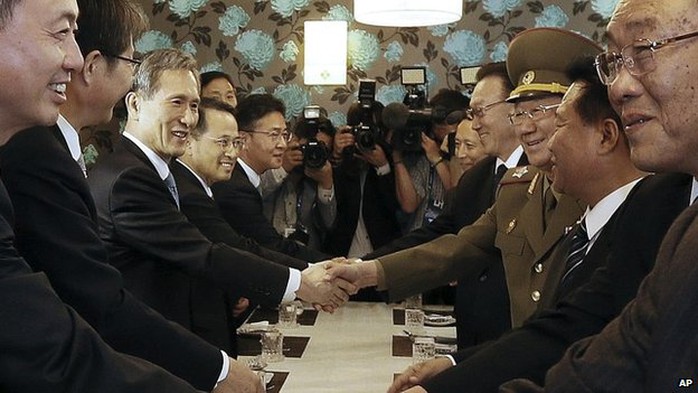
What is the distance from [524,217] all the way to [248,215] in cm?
167

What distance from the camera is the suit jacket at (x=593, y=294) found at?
151 centimetres

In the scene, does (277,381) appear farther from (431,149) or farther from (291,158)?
(431,149)

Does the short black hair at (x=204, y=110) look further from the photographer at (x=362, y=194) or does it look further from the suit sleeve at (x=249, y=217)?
the photographer at (x=362, y=194)

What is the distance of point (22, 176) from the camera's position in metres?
1.51

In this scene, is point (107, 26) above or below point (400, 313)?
above

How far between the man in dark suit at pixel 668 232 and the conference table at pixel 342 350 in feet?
3.47

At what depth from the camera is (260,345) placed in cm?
285

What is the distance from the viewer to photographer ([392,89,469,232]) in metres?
4.97

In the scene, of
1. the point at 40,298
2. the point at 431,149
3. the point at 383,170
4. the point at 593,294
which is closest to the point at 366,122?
the point at 383,170

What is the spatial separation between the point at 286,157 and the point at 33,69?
11.6 ft

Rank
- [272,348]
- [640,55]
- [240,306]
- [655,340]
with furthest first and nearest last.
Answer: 1. [240,306]
2. [272,348]
3. [640,55]
4. [655,340]

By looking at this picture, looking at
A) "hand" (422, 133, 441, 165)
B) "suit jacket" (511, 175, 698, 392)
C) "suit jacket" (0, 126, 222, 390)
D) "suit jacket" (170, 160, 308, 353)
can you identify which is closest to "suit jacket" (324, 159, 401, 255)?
"hand" (422, 133, 441, 165)

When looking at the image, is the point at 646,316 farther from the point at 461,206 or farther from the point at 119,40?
the point at 461,206

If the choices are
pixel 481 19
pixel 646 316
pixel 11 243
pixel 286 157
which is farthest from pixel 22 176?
pixel 481 19
